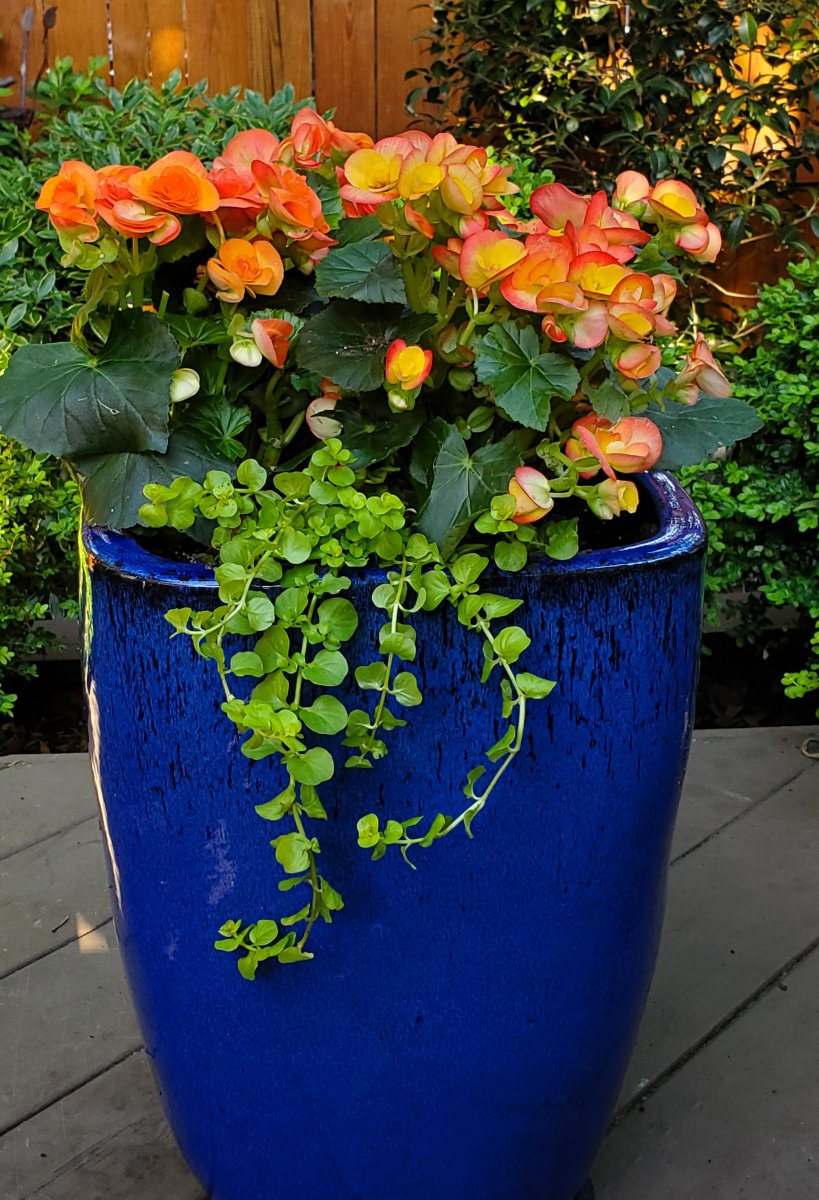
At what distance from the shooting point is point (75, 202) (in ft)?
2.81

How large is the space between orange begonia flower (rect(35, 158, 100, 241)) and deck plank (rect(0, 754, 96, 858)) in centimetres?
120

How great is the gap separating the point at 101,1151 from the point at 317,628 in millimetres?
788

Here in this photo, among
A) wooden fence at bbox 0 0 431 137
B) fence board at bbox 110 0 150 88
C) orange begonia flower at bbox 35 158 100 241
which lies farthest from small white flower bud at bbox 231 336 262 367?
fence board at bbox 110 0 150 88

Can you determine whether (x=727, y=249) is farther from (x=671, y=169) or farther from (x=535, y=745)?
(x=535, y=745)

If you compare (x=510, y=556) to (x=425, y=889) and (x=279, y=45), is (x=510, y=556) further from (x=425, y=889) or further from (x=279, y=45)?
(x=279, y=45)

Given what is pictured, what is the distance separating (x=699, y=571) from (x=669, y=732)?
0.12 m

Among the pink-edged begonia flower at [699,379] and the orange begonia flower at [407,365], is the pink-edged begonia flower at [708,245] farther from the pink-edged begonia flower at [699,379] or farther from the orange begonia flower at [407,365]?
the orange begonia flower at [407,365]

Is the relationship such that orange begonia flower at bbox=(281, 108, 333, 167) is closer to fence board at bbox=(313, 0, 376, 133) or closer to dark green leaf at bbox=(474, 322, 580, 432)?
dark green leaf at bbox=(474, 322, 580, 432)

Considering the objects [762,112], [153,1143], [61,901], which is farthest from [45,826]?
[762,112]

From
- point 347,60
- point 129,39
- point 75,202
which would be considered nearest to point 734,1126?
point 75,202

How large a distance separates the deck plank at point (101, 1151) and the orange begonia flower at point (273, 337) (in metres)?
0.86

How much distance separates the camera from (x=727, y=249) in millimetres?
2873

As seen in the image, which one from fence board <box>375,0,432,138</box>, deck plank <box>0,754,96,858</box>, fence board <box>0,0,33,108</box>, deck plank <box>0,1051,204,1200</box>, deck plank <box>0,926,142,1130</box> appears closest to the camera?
deck plank <box>0,1051,204,1200</box>

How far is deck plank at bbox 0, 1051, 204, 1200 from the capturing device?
49.2 inches
